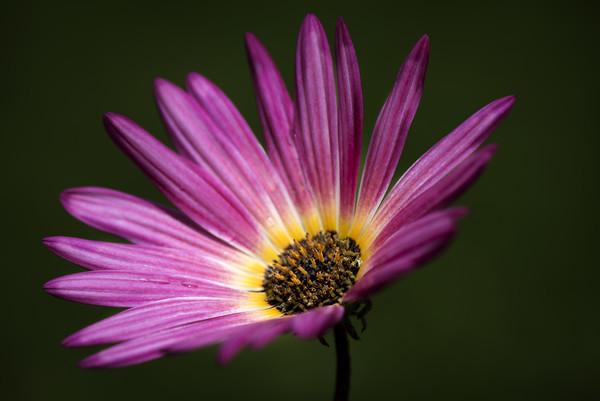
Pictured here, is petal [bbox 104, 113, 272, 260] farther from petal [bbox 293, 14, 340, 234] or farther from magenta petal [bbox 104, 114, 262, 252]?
petal [bbox 293, 14, 340, 234]

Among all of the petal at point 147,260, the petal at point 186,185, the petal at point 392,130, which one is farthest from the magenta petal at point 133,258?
the petal at point 392,130

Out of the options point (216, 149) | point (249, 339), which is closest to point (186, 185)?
point (216, 149)

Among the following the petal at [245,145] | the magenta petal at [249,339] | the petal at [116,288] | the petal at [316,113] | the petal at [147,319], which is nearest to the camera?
the magenta petal at [249,339]

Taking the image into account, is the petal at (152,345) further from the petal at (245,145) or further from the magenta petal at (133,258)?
the petal at (245,145)

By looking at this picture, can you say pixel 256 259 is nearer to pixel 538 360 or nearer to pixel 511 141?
pixel 538 360

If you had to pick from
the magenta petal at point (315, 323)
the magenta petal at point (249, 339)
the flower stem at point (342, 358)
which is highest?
the magenta petal at point (249, 339)

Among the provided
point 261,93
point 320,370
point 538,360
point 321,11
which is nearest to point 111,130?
point 261,93
